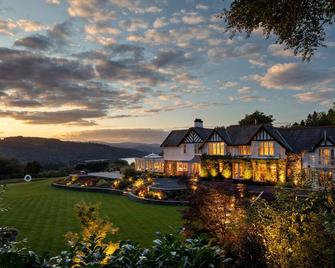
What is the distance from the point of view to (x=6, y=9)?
17.3m

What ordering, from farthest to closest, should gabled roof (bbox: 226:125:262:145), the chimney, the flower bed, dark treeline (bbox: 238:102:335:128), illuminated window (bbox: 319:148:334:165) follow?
dark treeline (bbox: 238:102:335:128) < the chimney < gabled roof (bbox: 226:125:262:145) < illuminated window (bbox: 319:148:334:165) < the flower bed

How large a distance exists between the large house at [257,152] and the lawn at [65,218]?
46.6ft

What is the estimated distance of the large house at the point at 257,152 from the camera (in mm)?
35125

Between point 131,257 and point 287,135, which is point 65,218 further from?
point 287,135

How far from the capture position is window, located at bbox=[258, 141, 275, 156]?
3758 cm

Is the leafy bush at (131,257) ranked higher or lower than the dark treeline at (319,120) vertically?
lower

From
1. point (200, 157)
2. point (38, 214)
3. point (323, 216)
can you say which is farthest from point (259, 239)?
point (200, 157)

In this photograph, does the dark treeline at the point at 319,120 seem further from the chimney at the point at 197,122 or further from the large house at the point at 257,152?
the chimney at the point at 197,122

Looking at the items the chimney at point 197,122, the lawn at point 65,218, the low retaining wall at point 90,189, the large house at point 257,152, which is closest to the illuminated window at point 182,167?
the large house at point 257,152

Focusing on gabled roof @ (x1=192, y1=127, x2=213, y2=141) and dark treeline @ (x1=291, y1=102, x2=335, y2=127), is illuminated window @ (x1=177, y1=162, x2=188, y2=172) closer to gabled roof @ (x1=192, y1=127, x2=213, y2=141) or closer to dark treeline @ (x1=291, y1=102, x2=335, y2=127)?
gabled roof @ (x1=192, y1=127, x2=213, y2=141)

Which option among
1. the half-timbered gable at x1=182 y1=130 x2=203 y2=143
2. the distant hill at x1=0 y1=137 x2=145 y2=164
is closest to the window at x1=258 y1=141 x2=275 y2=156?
the half-timbered gable at x1=182 y1=130 x2=203 y2=143

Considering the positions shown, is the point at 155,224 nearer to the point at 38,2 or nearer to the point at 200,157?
the point at 38,2

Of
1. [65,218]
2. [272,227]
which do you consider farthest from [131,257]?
[65,218]

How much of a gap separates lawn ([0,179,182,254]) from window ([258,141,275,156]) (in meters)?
15.5
